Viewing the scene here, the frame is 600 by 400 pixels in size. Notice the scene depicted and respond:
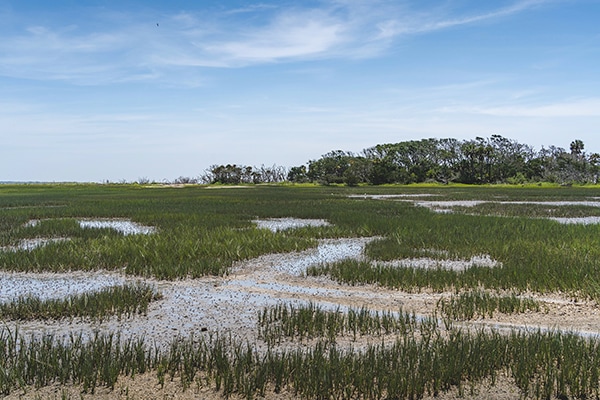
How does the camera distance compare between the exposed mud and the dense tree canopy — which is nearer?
the exposed mud

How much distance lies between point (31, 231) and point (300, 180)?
228ft

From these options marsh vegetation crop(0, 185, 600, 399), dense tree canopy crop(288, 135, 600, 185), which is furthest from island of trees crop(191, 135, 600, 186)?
marsh vegetation crop(0, 185, 600, 399)

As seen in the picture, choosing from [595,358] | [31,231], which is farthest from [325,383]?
[31,231]

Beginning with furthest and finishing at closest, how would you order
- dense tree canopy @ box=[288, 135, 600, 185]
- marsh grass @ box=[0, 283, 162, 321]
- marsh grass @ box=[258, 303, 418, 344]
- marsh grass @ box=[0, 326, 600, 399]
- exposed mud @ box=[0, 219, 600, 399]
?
dense tree canopy @ box=[288, 135, 600, 185] < marsh grass @ box=[0, 283, 162, 321] < marsh grass @ box=[258, 303, 418, 344] < exposed mud @ box=[0, 219, 600, 399] < marsh grass @ box=[0, 326, 600, 399]

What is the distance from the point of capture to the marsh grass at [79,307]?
6.21 meters

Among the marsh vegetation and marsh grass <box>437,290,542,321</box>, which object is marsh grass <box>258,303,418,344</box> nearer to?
the marsh vegetation

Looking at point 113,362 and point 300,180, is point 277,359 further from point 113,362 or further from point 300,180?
point 300,180

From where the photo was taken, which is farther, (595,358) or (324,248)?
(324,248)

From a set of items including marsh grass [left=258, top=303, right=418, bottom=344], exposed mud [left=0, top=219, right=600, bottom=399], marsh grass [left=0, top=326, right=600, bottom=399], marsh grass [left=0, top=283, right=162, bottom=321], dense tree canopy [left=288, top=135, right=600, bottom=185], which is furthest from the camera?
dense tree canopy [left=288, top=135, right=600, bottom=185]

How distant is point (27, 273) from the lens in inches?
361

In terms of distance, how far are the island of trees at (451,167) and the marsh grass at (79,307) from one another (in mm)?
63298

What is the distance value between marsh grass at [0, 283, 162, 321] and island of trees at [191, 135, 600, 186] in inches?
2492

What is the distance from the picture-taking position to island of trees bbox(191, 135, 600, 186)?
71.3 meters

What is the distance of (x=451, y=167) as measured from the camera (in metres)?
76.4
